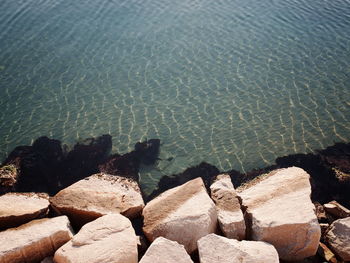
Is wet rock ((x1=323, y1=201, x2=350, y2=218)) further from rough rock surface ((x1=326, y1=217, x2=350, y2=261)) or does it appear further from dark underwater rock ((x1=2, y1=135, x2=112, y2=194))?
dark underwater rock ((x1=2, y1=135, x2=112, y2=194))

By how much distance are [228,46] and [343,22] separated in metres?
7.90

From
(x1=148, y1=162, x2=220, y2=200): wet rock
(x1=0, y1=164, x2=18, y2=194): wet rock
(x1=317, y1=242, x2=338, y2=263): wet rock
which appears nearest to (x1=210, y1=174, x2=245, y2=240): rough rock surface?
(x1=148, y1=162, x2=220, y2=200): wet rock

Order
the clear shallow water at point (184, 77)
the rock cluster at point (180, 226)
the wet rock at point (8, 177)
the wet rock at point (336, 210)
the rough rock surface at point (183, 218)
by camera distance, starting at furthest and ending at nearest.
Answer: the clear shallow water at point (184, 77) → the wet rock at point (8, 177) → the wet rock at point (336, 210) → the rough rock surface at point (183, 218) → the rock cluster at point (180, 226)

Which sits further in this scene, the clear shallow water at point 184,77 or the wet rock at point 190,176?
the clear shallow water at point 184,77

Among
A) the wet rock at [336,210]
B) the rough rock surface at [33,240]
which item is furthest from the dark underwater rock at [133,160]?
the wet rock at [336,210]

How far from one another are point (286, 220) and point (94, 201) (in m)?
4.82

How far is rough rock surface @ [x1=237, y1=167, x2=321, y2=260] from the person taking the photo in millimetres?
7328

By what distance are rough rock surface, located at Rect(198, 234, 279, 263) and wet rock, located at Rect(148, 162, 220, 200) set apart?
139 inches

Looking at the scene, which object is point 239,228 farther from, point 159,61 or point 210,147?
point 159,61

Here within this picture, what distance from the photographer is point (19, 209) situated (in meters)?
8.07

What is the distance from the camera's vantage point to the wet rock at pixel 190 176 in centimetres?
1057

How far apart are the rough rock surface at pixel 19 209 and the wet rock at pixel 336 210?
7957 millimetres

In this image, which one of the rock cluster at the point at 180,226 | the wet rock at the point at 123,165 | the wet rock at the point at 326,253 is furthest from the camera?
the wet rock at the point at 123,165

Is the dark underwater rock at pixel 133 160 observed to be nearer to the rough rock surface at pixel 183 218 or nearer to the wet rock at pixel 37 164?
the wet rock at pixel 37 164
